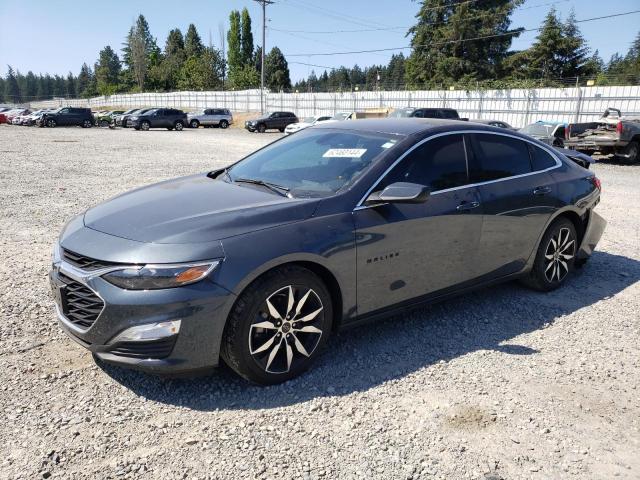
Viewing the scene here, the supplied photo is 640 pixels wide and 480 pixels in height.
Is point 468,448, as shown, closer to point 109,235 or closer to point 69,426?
point 69,426

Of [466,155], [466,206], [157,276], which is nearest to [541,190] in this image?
[466,155]

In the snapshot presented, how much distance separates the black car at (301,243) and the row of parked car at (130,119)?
3633 centimetres

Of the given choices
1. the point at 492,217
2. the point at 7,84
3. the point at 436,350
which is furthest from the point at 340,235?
the point at 7,84

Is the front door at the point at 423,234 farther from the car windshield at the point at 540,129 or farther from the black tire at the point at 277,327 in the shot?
the car windshield at the point at 540,129

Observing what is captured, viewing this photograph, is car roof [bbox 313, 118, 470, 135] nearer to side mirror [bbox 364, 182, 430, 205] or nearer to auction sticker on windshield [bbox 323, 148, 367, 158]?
auction sticker on windshield [bbox 323, 148, 367, 158]

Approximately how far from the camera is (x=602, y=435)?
2830 millimetres

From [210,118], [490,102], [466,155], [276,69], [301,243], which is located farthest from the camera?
[276,69]

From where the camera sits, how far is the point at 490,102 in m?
29.2

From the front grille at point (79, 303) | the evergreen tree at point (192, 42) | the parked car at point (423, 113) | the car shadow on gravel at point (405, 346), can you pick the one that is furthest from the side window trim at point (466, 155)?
the evergreen tree at point (192, 42)

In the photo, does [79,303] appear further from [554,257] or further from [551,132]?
[551,132]

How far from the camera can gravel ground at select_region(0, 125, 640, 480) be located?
8.38 feet

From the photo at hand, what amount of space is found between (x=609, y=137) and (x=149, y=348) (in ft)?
55.4

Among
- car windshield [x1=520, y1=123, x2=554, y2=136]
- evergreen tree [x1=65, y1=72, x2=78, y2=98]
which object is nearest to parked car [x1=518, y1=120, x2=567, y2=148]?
car windshield [x1=520, y1=123, x2=554, y2=136]

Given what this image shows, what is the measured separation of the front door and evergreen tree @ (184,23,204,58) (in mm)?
102254
